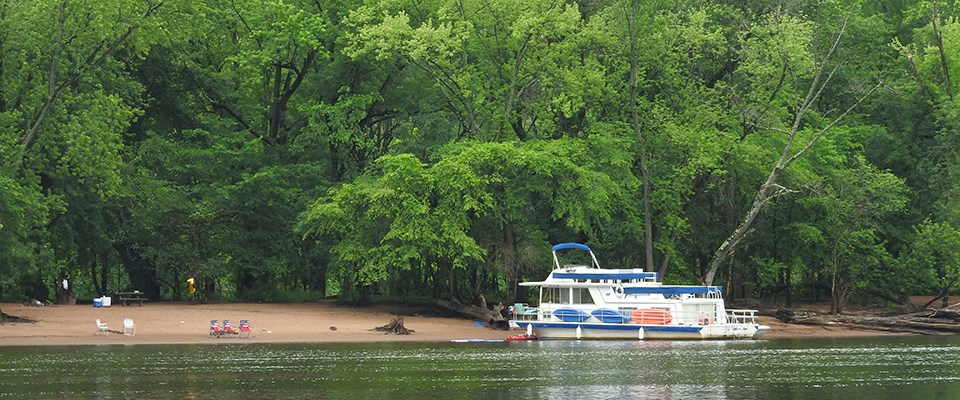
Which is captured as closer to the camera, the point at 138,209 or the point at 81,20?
the point at 81,20

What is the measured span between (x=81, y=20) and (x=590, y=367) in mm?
30645

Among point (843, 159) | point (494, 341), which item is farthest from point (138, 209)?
point (843, 159)

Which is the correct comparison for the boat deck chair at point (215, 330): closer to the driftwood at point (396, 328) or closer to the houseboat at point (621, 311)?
the driftwood at point (396, 328)

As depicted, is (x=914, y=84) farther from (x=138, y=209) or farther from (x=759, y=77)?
(x=138, y=209)

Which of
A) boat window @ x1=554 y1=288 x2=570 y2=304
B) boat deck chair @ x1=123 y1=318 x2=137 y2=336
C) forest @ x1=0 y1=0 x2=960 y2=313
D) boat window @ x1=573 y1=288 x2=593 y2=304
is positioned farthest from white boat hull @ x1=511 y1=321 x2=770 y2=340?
boat deck chair @ x1=123 y1=318 x2=137 y2=336

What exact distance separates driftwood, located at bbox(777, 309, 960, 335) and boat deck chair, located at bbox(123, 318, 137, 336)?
31619 millimetres

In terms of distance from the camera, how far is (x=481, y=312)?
62.1 m

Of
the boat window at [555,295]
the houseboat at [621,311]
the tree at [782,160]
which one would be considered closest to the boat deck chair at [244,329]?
the houseboat at [621,311]

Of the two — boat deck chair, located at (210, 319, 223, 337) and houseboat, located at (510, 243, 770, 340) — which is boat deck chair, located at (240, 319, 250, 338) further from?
houseboat, located at (510, 243, 770, 340)

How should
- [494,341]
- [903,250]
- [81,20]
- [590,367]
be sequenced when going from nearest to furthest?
[590,367], [494,341], [81,20], [903,250]

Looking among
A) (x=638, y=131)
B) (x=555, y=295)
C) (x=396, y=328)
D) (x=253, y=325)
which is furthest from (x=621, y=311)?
(x=253, y=325)

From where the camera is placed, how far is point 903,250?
67.6 m

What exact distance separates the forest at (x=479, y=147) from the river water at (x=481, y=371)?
461 inches

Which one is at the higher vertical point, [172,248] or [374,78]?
[374,78]
